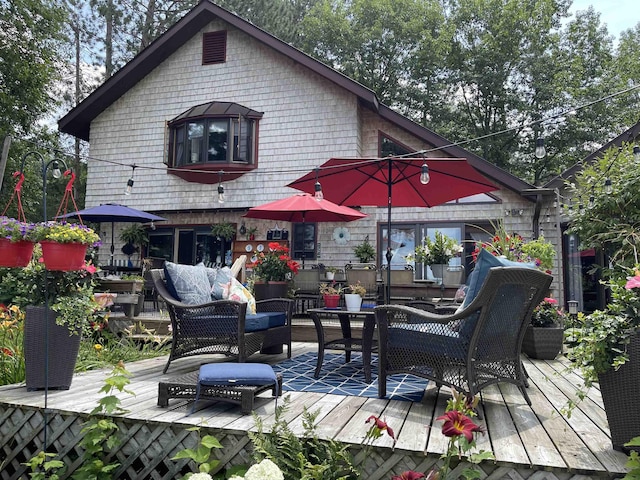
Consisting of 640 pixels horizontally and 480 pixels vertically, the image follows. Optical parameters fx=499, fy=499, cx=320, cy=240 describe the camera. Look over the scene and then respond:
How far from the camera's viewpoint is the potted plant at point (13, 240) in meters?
3.26

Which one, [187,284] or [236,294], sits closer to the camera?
[187,284]

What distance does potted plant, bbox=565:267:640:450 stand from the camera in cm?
225

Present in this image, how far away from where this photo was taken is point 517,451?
2293 millimetres

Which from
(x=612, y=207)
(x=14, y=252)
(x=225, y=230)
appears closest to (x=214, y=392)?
(x=14, y=252)

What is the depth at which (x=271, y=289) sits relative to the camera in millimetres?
6730

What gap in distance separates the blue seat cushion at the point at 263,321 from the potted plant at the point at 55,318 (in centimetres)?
124

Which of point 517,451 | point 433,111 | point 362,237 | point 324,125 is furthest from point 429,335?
point 433,111

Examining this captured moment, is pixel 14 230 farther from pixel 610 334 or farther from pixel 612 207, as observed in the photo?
pixel 612 207

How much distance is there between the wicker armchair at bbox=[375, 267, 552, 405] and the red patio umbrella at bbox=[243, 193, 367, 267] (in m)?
4.07

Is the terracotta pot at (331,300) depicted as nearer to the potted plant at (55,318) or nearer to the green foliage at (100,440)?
the potted plant at (55,318)

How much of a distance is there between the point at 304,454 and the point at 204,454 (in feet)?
1.58

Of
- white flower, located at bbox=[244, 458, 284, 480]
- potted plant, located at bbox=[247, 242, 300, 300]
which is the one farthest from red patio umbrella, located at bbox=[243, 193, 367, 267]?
white flower, located at bbox=[244, 458, 284, 480]

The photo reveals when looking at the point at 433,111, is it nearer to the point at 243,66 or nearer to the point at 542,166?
the point at 542,166

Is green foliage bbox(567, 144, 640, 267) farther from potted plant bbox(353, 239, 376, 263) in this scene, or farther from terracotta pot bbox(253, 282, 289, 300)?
terracotta pot bbox(253, 282, 289, 300)
